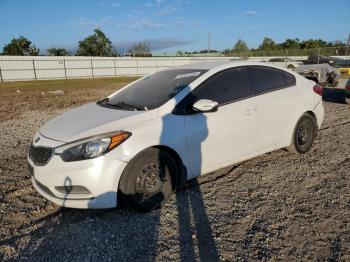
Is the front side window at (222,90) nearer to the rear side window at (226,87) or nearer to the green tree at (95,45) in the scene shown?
the rear side window at (226,87)

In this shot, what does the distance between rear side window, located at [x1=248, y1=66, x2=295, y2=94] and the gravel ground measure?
1.26 meters

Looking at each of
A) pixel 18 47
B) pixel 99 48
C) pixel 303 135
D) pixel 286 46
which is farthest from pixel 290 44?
pixel 303 135

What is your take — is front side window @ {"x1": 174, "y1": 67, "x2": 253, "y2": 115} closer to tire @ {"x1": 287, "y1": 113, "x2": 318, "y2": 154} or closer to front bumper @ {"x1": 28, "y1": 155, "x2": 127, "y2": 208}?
front bumper @ {"x1": 28, "y1": 155, "x2": 127, "y2": 208}

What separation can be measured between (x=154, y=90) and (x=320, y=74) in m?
13.6

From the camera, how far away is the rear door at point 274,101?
4.68 meters

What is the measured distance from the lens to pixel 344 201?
12.7ft

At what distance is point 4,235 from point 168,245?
1.74m

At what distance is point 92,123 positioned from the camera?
3707mm

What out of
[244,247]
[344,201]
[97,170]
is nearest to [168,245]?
[244,247]

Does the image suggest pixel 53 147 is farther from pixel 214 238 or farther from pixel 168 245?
pixel 214 238

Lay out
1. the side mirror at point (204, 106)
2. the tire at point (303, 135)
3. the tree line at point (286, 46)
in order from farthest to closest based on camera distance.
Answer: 1. the tree line at point (286, 46)
2. the tire at point (303, 135)
3. the side mirror at point (204, 106)

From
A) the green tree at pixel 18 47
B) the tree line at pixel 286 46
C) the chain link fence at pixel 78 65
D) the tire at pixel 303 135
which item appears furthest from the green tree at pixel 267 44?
the tire at pixel 303 135

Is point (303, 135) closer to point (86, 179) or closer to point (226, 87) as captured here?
point (226, 87)

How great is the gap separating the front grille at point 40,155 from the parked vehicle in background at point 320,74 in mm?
14642
